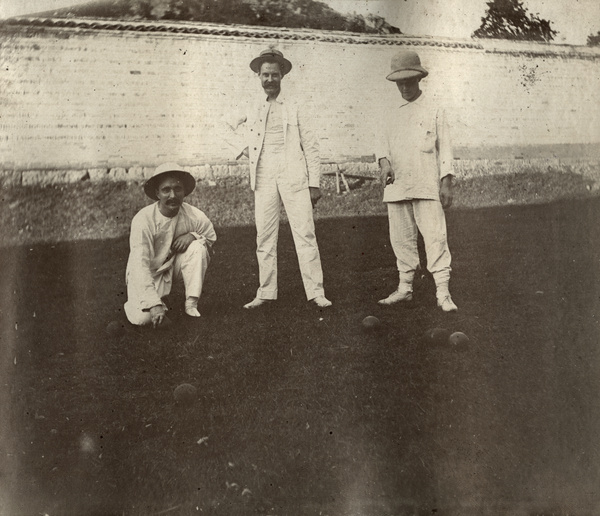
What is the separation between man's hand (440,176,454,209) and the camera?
4207 millimetres

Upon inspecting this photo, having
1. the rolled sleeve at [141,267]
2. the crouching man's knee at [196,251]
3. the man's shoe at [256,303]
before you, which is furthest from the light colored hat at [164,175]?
the man's shoe at [256,303]

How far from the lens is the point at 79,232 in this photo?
4.05 m

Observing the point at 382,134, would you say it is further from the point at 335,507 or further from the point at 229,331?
the point at 335,507

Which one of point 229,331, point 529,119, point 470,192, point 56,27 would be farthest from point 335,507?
point 56,27

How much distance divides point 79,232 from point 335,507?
2352 millimetres

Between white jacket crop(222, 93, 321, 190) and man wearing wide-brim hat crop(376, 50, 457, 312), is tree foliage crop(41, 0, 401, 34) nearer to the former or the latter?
man wearing wide-brim hat crop(376, 50, 457, 312)

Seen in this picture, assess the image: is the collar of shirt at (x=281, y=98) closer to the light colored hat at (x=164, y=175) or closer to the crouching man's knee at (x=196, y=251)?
the light colored hat at (x=164, y=175)

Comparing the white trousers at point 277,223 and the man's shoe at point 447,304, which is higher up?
the white trousers at point 277,223

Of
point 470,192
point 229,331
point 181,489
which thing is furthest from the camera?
point 470,192

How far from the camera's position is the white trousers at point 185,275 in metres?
3.99

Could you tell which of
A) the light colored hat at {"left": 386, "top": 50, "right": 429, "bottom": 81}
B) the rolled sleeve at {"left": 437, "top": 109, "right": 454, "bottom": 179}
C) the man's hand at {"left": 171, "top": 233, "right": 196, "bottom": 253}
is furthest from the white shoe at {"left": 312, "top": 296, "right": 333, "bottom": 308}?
the light colored hat at {"left": 386, "top": 50, "right": 429, "bottom": 81}

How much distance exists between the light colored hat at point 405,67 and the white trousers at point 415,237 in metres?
0.83

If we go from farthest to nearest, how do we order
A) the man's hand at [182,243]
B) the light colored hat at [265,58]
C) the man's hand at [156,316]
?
the light colored hat at [265,58] → the man's hand at [182,243] → the man's hand at [156,316]

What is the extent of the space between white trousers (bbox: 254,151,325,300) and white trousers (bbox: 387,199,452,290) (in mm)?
550
